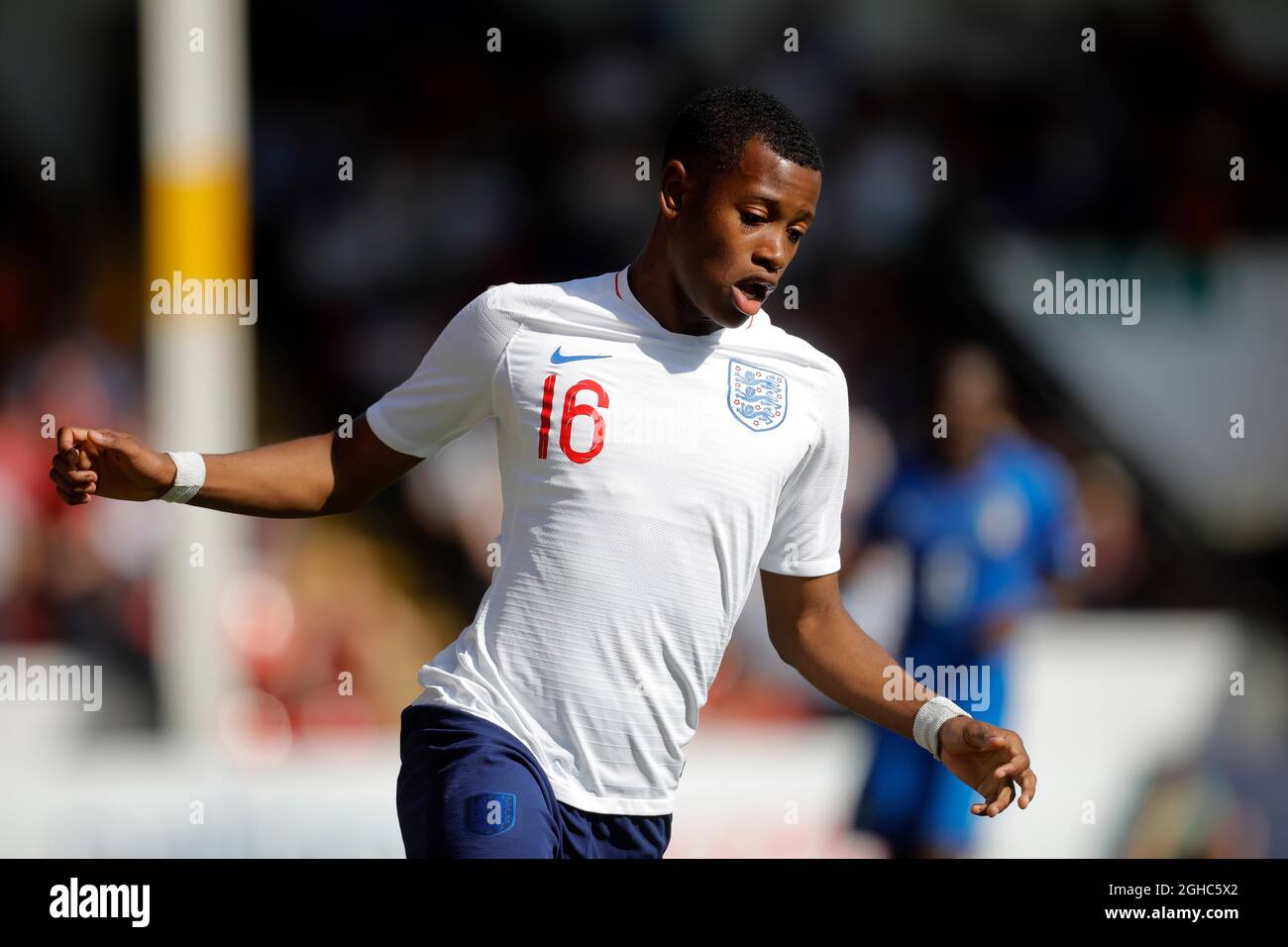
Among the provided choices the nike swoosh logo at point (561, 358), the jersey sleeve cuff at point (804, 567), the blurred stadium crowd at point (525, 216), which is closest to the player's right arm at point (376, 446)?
the nike swoosh logo at point (561, 358)

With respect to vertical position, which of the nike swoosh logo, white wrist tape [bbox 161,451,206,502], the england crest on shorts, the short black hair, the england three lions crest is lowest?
the england crest on shorts

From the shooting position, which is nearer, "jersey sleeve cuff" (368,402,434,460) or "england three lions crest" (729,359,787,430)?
"england three lions crest" (729,359,787,430)

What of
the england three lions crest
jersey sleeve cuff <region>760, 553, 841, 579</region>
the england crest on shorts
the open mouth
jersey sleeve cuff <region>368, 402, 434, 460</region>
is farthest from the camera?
jersey sleeve cuff <region>760, 553, 841, 579</region>

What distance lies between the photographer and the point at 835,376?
3.43 meters

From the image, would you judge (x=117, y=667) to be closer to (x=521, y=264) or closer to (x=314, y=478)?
(x=521, y=264)

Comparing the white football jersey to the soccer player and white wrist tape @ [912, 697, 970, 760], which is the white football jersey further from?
white wrist tape @ [912, 697, 970, 760]

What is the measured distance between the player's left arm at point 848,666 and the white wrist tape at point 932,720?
2 cm

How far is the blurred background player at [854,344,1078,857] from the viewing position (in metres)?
6.38

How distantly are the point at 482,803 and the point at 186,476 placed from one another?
0.86 m

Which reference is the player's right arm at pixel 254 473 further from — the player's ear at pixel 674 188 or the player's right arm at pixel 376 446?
the player's ear at pixel 674 188

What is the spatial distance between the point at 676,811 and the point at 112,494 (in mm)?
4186

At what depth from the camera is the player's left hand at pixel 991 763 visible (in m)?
2.96

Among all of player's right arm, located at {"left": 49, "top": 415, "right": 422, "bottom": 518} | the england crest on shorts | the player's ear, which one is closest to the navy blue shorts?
the england crest on shorts

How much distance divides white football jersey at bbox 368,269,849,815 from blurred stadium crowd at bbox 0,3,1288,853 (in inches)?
148
